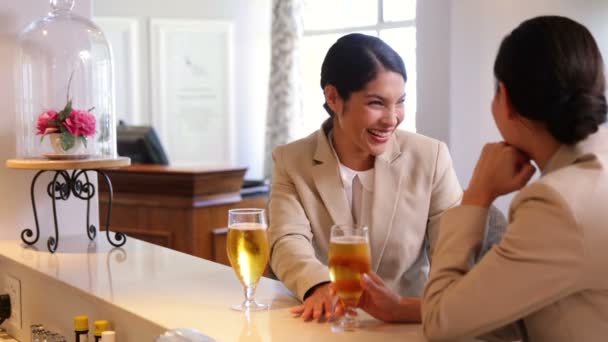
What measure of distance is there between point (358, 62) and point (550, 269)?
90cm

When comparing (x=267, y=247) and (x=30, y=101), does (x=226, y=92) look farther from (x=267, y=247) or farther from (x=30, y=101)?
(x=267, y=247)

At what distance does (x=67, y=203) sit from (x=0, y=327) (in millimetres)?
443

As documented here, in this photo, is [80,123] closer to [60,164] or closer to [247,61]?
[60,164]

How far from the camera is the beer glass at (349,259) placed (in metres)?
1.39

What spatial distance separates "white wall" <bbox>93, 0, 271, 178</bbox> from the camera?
8.23 metres

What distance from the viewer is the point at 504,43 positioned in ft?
4.16

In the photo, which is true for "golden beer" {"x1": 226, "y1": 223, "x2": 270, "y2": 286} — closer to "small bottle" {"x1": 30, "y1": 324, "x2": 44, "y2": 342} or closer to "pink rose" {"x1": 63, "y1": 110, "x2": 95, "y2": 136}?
"small bottle" {"x1": 30, "y1": 324, "x2": 44, "y2": 342}

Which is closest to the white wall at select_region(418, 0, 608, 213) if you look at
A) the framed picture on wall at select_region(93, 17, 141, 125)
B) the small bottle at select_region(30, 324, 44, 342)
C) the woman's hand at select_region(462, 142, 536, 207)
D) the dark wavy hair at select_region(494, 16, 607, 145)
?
the small bottle at select_region(30, 324, 44, 342)

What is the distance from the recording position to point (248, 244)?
1.58 meters

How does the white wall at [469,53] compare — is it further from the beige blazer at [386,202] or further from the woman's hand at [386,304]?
the woman's hand at [386,304]

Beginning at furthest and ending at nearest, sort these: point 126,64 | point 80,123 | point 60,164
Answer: point 126,64, point 80,123, point 60,164

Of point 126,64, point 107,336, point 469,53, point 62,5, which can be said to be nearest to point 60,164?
point 62,5

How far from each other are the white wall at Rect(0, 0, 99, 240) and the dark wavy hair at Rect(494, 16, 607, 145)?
5.47ft

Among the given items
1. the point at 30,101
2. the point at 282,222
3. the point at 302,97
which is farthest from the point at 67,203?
the point at 302,97
